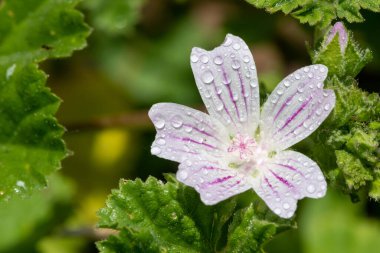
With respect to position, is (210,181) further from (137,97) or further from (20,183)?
(137,97)

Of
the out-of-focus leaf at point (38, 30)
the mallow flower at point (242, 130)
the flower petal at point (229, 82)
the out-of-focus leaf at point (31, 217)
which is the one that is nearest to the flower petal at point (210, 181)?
the mallow flower at point (242, 130)

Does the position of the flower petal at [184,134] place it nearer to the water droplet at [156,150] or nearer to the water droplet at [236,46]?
the water droplet at [156,150]

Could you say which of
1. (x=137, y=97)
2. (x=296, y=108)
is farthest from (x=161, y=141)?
(x=137, y=97)

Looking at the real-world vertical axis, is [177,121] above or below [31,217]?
above

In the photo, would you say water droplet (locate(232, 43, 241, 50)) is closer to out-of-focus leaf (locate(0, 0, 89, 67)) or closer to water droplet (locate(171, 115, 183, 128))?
water droplet (locate(171, 115, 183, 128))

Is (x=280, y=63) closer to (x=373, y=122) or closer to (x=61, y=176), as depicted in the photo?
(x=61, y=176)

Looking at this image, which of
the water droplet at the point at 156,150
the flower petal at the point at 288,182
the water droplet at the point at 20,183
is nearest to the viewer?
the flower petal at the point at 288,182

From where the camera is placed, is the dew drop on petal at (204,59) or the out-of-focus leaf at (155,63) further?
the out-of-focus leaf at (155,63)
